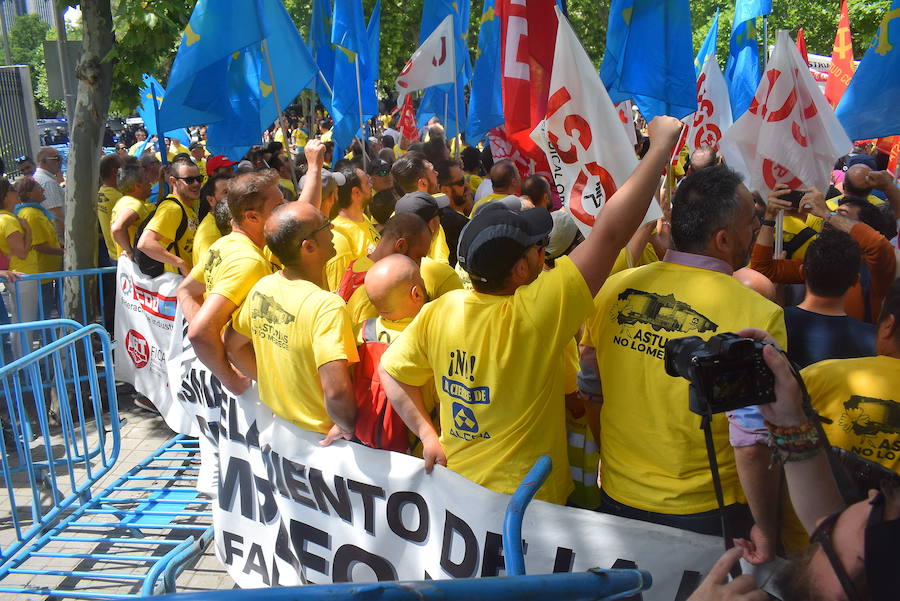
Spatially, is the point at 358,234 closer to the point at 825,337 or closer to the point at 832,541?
the point at 825,337

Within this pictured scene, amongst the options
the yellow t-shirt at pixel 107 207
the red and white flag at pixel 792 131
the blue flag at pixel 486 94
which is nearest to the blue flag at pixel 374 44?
the blue flag at pixel 486 94

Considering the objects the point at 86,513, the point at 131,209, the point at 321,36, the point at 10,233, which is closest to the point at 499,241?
the point at 86,513

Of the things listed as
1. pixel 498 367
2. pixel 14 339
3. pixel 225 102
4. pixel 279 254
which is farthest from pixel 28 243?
pixel 498 367

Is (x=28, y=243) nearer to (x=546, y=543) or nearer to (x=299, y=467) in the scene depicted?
(x=299, y=467)

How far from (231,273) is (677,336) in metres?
2.35

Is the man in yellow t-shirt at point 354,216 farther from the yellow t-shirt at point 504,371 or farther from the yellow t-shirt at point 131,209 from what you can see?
the yellow t-shirt at point 504,371

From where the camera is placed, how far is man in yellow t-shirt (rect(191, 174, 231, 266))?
5625 mm

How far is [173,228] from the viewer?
6441mm

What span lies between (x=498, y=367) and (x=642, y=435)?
53 cm

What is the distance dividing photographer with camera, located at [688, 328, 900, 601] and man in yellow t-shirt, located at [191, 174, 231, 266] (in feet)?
13.2

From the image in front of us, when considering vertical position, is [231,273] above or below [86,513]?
above

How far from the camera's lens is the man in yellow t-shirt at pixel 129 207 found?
702cm

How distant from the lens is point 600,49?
3344 cm

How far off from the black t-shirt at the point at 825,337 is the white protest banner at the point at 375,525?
1282mm
